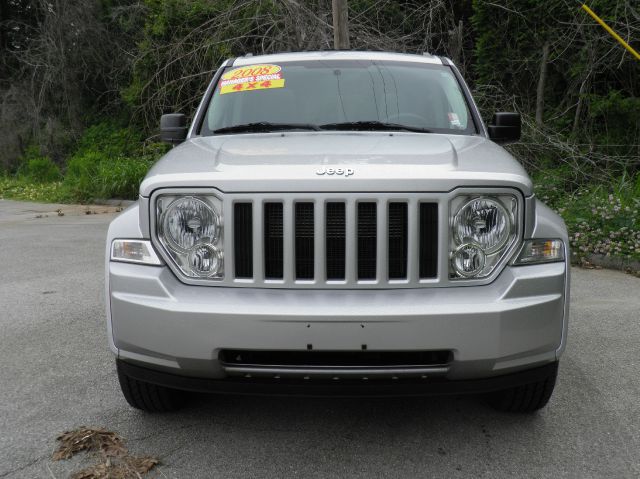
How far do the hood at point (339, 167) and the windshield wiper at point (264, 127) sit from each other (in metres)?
0.47

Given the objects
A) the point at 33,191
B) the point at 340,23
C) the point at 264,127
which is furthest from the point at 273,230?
the point at 33,191

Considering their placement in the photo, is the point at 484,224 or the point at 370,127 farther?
the point at 370,127

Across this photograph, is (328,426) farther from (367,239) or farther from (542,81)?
(542,81)

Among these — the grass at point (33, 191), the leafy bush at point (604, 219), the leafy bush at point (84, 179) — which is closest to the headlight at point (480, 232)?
the leafy bush at point (604, 219)

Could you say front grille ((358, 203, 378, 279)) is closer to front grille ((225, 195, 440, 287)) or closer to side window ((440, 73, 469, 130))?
front grille ((225, 195, 440, 287))

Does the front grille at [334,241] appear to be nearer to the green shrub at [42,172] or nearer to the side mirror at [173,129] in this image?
the side mirror at [173,129]

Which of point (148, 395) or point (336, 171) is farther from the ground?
point (336, 171)

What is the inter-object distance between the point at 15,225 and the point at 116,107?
12.6 metres

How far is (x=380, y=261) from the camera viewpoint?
9.01 ft

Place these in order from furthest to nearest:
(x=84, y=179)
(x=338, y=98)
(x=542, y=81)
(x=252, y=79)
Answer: (x=84, y=179), (x=542, y=81), (x=252, y=79), (x=338, y=98)

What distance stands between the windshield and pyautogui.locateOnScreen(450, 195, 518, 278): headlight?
1.17m

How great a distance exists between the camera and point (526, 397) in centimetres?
324

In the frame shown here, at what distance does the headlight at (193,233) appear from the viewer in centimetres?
283

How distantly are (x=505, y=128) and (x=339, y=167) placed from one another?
180cm
